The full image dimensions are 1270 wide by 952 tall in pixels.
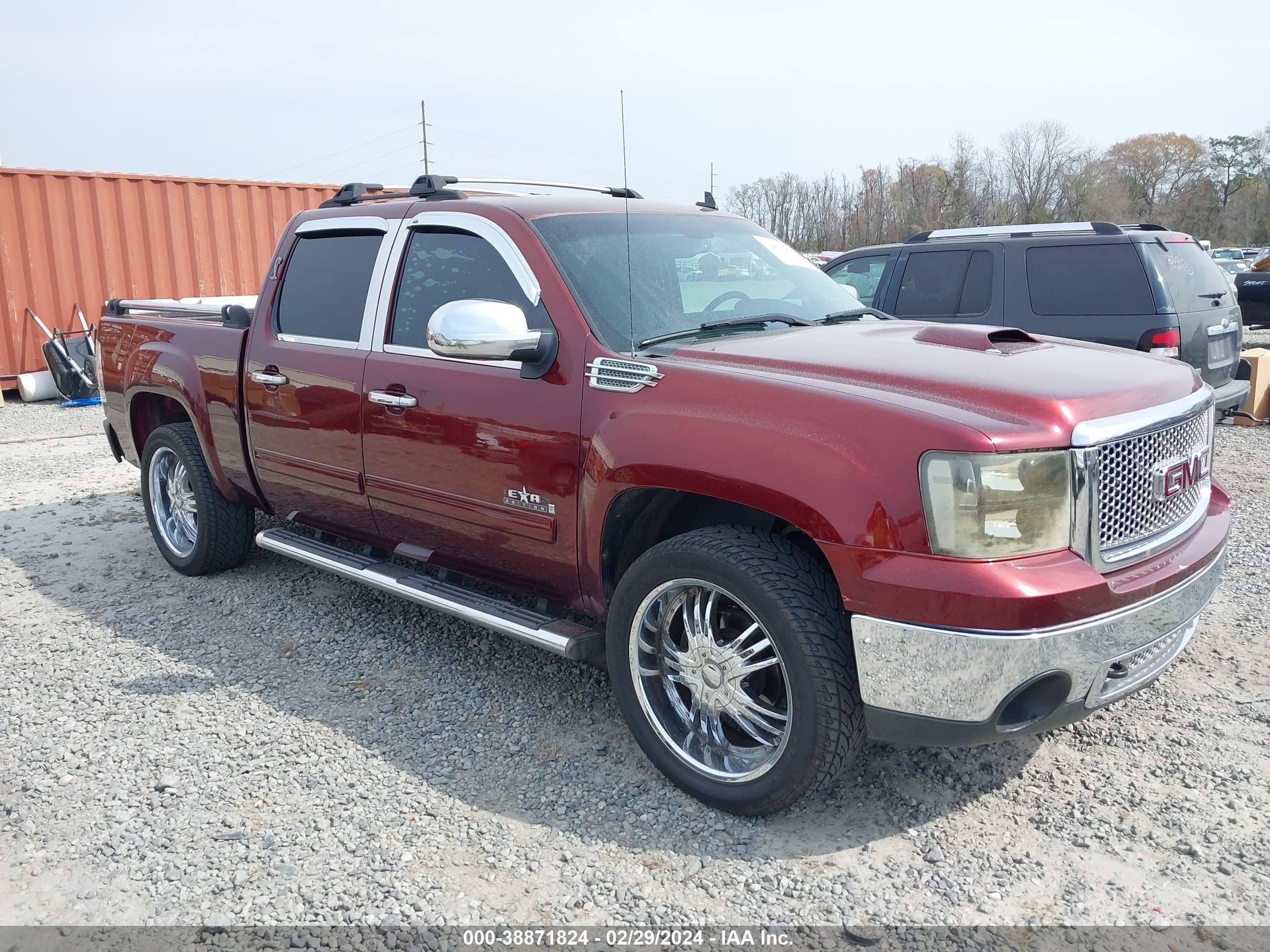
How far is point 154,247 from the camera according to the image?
13812 mm

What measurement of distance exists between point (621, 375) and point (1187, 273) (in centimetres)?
619

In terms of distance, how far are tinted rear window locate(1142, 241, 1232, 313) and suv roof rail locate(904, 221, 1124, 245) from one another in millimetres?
340

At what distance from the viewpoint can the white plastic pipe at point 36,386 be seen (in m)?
13.1

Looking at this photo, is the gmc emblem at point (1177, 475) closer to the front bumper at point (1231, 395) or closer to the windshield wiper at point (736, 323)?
the windshield wiper at point (736, 323)

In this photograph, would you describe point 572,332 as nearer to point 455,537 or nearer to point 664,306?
point 664,306

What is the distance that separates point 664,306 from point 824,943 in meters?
2.15

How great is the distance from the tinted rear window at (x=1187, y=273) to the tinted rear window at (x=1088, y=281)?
173mm

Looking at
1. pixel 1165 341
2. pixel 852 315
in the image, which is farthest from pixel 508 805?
pixel 1165 341

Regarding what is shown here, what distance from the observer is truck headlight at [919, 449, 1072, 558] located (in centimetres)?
253

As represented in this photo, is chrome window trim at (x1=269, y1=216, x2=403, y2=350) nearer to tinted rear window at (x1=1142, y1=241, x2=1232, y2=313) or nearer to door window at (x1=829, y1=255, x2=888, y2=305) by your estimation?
door window at (x1=829, y1=255, x2=888, y2=305)

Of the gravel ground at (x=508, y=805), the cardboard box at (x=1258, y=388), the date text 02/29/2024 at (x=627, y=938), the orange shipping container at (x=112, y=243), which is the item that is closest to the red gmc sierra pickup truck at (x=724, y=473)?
the gravel ground at (x=508, y=805)

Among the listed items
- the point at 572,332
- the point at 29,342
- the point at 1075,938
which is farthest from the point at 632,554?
the point at 29,342

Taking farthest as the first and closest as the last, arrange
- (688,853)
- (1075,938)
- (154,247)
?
(154,247)
(688,853)
(1075,938)

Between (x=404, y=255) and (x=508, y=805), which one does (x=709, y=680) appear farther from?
(x=404, y=255)
